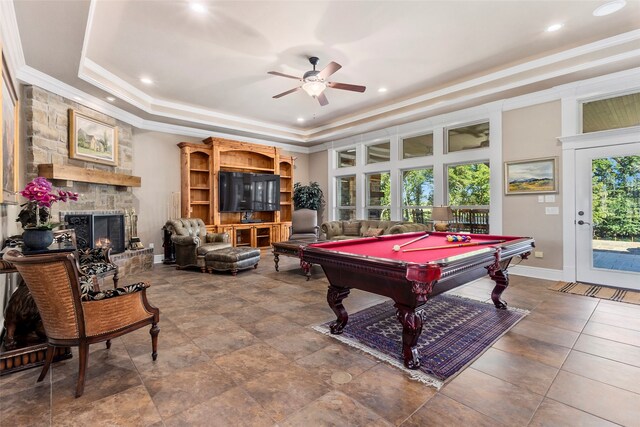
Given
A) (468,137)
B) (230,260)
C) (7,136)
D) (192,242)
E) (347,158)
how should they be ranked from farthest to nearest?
1. (347,158)
2. (468,137)
3. (192,242)
4. (230,260)
5. (7,136)

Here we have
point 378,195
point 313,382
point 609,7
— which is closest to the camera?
point 313,382

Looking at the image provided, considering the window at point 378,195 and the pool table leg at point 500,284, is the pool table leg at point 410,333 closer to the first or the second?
the pool table leg at point 500,284

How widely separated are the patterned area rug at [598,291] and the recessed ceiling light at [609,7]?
3240 millimetres

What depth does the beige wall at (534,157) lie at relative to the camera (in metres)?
4.63

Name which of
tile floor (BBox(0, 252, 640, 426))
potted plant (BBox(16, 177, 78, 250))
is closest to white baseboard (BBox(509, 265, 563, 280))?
tile floor (BBox(0, 252, 640, 426))

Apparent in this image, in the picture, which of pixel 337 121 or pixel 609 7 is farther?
pixel 337 121

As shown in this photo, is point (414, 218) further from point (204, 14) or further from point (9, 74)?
point (9, 74)

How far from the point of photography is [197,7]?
3.07m

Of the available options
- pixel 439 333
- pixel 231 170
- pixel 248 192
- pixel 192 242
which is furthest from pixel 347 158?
pixel 439 333

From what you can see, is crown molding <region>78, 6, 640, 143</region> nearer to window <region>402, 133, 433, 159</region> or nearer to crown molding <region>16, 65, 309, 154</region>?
crown molding <region>16, 65, 309, 154</region>

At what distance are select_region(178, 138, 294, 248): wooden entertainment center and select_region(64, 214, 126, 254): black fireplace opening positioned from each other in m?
1.40

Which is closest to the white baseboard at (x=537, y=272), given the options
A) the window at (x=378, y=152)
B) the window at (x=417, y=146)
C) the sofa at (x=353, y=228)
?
the sofa at (x=353, y=228)

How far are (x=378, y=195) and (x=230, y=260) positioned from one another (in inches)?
158

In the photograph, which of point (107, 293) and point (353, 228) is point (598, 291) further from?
point (107, 293)
